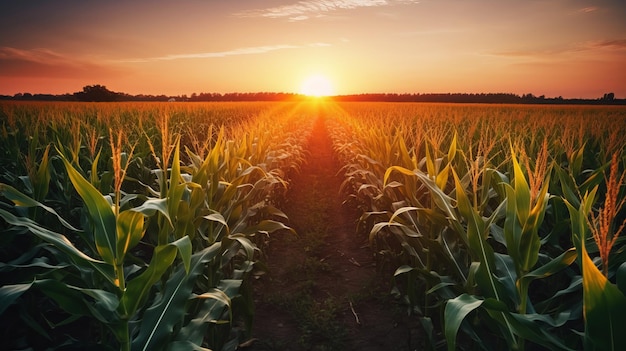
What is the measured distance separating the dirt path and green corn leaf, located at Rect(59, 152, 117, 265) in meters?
2.25

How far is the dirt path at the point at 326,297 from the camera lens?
12.2 feet

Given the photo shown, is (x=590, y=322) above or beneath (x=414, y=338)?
above

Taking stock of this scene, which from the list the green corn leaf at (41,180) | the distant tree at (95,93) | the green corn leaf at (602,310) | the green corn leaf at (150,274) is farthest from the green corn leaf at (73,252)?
the distant tree at (95,93)

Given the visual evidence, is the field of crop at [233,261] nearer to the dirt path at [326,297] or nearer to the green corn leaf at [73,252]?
the green corn leaf at [73,252]

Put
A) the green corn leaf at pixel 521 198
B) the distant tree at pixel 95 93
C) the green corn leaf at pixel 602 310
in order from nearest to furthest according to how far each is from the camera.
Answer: the green corn leaf at pixel 602 310, the green corn leaf at pixel 521 198, the distant tree at pixel 95 93

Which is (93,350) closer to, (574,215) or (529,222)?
(529,222)

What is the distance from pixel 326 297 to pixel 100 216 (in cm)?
328

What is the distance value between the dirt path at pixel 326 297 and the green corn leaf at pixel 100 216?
225 cm

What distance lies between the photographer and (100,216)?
6.02ft

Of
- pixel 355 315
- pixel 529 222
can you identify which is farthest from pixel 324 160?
pixel 529 222

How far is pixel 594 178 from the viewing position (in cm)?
314

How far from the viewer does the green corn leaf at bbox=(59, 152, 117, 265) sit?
1796 mm

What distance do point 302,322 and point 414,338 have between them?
3.89 feet

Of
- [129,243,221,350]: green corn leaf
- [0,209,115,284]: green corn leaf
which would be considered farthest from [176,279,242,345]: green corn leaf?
[0,209,115,284]: green corn leaf
